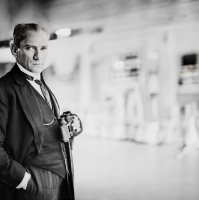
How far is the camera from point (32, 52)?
232 centimetres

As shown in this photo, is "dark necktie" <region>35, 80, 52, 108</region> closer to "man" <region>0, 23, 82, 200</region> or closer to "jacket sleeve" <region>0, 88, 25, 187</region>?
"man" <region>0, 23, 82, 200</region>

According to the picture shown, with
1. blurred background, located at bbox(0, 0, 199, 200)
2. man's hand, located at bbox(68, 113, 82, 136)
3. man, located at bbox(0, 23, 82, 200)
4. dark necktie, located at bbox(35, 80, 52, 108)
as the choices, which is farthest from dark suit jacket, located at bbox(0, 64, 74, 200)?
blurred background, located at bbox(0, 0, 199, 200)

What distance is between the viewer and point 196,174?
2.26 m

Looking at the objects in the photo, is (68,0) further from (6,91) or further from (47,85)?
(6,91)

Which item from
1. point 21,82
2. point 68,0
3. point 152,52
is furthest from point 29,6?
point 152,52

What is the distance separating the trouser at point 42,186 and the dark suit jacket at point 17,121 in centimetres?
9

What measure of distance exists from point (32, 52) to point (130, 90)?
73 cm

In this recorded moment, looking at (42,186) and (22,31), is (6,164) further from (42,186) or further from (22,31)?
(22,31)

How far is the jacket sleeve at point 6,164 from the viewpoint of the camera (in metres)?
1.97

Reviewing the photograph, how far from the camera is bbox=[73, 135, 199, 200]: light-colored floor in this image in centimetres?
228

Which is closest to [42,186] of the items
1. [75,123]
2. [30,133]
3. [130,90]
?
[30,133]

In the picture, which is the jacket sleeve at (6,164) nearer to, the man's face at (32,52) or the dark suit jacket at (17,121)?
the dark suit jacket at (17,121)

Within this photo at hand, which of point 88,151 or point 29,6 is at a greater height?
point 29,6

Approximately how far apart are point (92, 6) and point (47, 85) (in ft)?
2.25
